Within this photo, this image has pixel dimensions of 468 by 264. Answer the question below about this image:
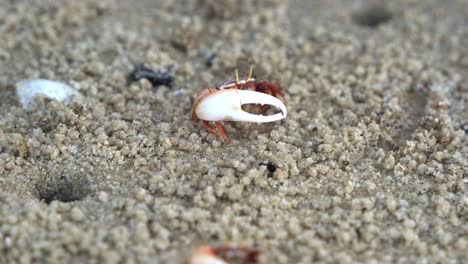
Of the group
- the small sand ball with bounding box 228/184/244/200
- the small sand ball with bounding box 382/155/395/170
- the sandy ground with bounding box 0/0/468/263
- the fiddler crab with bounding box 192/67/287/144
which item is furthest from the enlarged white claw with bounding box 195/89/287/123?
the small sand ball with bounding box 382/155/395/170

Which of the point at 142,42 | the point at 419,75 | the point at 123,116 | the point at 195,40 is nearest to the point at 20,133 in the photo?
the point at 123,116

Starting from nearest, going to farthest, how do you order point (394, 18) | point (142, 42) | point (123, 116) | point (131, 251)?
point (131, 251)
point (123, 116)
point (142, 42)
point (394, 18)

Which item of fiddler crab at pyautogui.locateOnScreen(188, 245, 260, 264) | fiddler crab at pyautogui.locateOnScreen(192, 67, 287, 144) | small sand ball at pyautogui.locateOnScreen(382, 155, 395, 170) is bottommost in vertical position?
fiddler crab at pyautogui.locateOnScreen(188, 245, 260, 264)

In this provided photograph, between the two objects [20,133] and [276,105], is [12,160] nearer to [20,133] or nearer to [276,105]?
[20,133]

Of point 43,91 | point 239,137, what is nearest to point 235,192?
point 239,137

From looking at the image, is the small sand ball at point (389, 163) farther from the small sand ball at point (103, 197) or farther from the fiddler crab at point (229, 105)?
the small sand ball at point (103, 197)

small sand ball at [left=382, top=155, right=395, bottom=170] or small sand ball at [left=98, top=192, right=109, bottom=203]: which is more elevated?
small sand ball at [left=382, top=155, right=395, bottom=170]

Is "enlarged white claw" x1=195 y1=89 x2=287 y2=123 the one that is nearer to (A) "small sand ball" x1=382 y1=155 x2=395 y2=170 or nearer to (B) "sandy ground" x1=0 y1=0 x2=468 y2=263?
(B) "sandy ground" x1=0 y1=0 x2=468 y2=263
